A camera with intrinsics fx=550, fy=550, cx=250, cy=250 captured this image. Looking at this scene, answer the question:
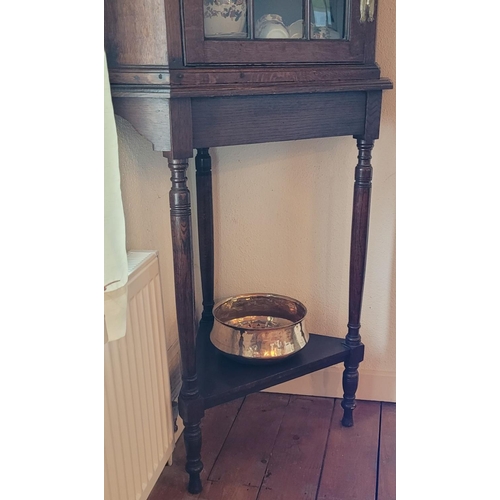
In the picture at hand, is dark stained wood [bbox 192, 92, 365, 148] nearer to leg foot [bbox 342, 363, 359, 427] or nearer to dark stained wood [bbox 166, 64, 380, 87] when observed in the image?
dark stained wood [bbox 166, 64, 380, 87]

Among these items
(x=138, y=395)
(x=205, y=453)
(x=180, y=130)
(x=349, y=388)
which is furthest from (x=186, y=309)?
(x=349, y=388)

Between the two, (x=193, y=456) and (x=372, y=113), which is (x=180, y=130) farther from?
(x=193, y=456)

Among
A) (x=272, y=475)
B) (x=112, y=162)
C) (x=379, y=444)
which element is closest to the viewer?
(x=112, y=162)

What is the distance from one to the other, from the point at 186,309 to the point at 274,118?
0.41 metres

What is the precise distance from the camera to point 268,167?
1.46 meters

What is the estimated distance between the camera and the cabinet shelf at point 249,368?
3.93 ft

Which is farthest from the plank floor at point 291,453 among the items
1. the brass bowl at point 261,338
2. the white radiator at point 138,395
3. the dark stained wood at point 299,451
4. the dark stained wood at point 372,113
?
the dark stained wood at point 372,113

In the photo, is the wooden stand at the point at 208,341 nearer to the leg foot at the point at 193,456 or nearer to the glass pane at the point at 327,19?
the leg foot at the point at 193,456

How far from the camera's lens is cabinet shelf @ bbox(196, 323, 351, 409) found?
3.93 ft
